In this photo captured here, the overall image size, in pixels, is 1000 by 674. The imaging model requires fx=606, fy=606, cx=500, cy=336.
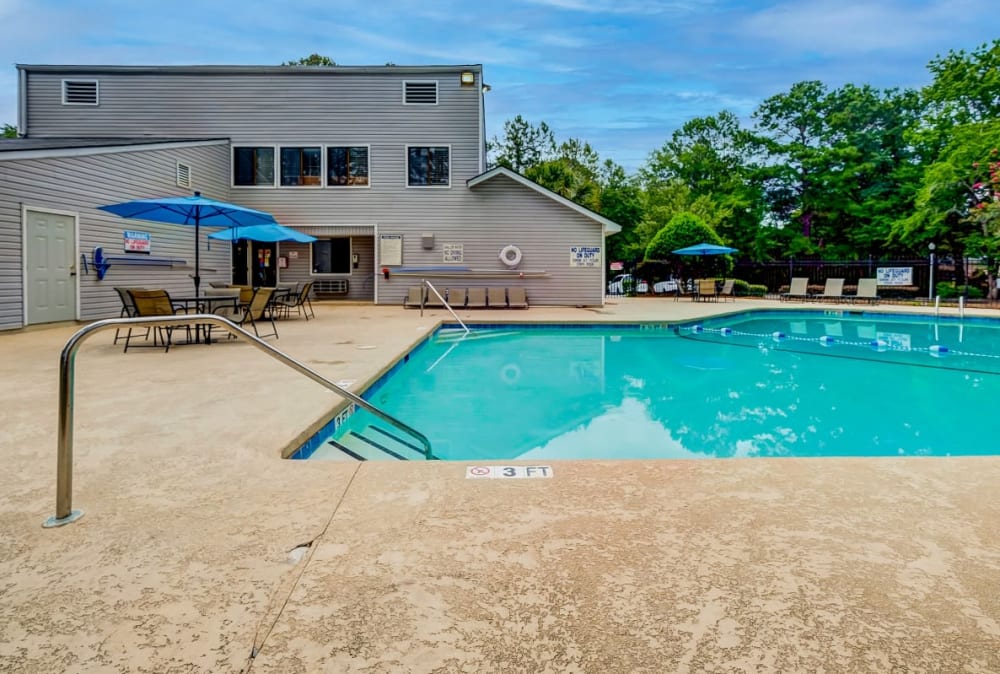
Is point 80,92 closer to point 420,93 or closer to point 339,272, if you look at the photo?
point 339,272

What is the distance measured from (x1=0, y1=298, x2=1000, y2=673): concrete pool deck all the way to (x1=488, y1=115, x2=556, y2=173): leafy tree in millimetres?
32091

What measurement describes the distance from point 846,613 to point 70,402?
249 centimetres

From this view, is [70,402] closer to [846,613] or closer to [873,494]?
[846,613]

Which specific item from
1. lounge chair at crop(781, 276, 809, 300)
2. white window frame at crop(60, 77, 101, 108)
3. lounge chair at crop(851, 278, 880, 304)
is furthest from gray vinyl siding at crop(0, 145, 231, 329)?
lounge chair at crop(851, 278, 880, 304)

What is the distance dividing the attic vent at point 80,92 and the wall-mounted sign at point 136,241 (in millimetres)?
5784

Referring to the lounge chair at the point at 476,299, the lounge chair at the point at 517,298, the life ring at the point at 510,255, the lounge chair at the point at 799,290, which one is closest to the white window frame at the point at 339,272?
the lounge chair at the point at 476,299

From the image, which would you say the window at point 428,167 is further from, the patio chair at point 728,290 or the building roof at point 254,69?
the patio chair at point 728,290

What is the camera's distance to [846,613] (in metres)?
1.57

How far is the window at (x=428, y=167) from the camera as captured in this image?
15383 millimetres

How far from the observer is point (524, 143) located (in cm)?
3353

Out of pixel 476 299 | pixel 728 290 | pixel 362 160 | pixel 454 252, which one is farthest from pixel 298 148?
pixel 728 290

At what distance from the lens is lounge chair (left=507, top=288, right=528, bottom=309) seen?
591 inches

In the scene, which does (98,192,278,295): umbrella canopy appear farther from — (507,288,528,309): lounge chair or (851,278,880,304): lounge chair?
(851,278,880,304): lounge chair

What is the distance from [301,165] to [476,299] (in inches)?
222
